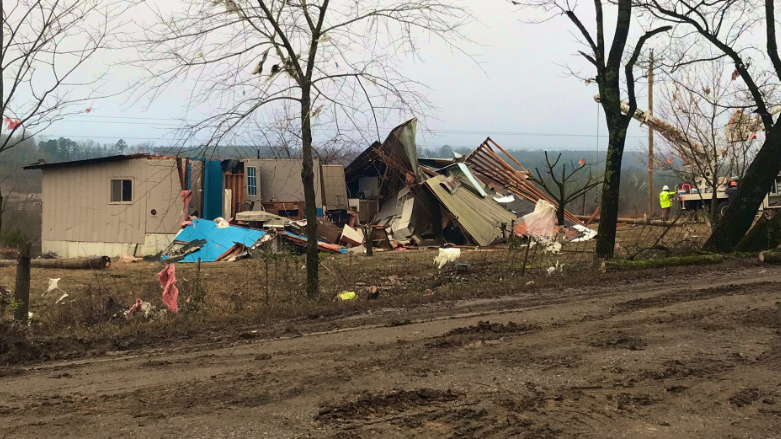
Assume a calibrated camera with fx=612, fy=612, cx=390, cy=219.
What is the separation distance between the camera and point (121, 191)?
23391 millimetres

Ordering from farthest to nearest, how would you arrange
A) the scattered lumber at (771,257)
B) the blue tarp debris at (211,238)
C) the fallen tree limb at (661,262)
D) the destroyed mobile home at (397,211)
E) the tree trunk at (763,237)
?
the destroyed mobile home at (397,211) < the blue tarp debris at (211,238) < the tree trunk at (763,237) < the scattered lumber at (771,257) < the fallen tree limb at (661,262)

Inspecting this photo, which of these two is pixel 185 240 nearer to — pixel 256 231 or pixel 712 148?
pixel 256 231

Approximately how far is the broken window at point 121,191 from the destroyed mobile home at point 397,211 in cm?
394

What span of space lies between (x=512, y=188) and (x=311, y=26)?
18286mm

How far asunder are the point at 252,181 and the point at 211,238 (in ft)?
13.8

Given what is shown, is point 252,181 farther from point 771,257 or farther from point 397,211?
point 771,257

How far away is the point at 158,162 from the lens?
22688 millimetres

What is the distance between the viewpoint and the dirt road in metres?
3.86

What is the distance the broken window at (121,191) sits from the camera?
23.3 m

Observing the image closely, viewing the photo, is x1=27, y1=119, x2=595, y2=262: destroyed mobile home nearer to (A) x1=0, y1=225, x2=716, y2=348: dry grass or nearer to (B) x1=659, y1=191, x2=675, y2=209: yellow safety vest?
(A) x1=0, y1=225, x2=716, y2=348: dry grass

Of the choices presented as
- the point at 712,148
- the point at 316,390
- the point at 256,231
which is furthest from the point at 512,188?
the point at 316,390

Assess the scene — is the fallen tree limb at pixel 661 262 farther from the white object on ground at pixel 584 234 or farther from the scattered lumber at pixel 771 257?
the white object on ground at pixel 584 234

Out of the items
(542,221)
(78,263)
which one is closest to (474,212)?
(542,221)

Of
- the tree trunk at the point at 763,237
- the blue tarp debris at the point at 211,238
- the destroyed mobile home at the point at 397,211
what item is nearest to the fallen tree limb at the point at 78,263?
the destroyed mobile home at the point at 397,211
